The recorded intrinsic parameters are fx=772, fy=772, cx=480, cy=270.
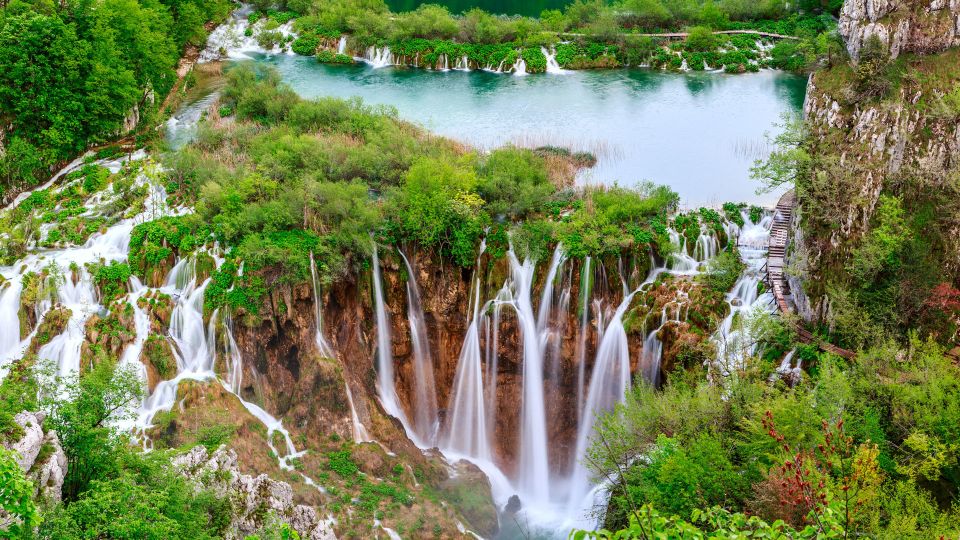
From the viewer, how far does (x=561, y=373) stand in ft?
96.4

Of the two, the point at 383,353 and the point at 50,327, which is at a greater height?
the point at 50,327

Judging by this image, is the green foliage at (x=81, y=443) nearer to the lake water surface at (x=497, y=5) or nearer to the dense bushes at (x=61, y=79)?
the dense bushes at (x=61, y=79)

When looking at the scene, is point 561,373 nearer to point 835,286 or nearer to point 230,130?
point 835,286

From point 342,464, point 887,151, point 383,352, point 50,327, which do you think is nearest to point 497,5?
point 383,352

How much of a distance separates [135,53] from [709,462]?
36.1m

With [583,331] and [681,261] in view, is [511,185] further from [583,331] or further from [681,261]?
[681,261]

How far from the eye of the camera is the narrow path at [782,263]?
991 inches

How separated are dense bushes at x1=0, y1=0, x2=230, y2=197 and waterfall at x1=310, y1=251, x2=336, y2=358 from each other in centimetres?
1586

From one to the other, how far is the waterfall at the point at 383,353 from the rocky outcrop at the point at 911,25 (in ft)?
63.8

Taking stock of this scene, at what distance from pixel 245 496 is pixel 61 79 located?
25.1m

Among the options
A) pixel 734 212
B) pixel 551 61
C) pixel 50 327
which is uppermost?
pixel 551 61

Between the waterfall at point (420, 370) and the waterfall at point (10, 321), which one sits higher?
the waterfall at point (10, 321)

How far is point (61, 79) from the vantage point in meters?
35.4

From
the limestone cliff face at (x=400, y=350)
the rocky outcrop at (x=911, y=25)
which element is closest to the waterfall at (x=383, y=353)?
the limestone cliff face at (x=400, y=350)
